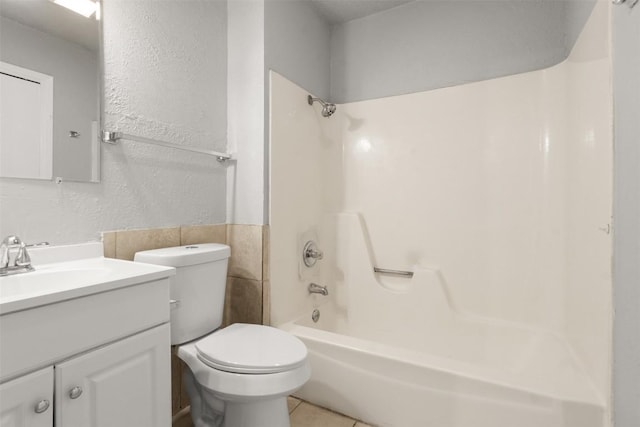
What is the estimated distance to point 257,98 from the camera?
67.3 inches

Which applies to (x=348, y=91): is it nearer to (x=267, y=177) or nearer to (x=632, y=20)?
(x=267, y=177)

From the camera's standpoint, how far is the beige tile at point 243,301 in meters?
1.70

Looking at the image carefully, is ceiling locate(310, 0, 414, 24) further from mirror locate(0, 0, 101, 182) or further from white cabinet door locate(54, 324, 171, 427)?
white cabinet door locate(54, 324, 171, 427)

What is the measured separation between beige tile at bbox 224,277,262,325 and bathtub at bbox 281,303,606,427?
0.63 ft

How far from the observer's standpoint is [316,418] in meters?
1.52

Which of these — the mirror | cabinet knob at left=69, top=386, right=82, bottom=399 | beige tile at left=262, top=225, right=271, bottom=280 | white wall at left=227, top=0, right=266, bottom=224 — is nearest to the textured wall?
white wall at left=227, top=0, right=266, bottom=224

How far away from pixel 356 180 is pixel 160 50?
1348 millimetres

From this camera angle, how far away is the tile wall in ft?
4.95

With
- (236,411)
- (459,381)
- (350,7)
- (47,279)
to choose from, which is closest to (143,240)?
(47,279)

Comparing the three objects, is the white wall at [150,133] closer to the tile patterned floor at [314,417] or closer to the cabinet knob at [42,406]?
the cabinet knob at [42,406]

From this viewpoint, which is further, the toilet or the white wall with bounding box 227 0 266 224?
the white wall with bounding box 227 0 266 224

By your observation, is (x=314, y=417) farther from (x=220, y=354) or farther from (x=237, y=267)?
(x=237, y=267)

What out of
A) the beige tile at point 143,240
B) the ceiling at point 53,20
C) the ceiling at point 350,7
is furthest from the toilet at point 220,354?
the ceiling at point 350,7

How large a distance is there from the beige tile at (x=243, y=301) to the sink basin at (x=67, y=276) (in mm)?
688
